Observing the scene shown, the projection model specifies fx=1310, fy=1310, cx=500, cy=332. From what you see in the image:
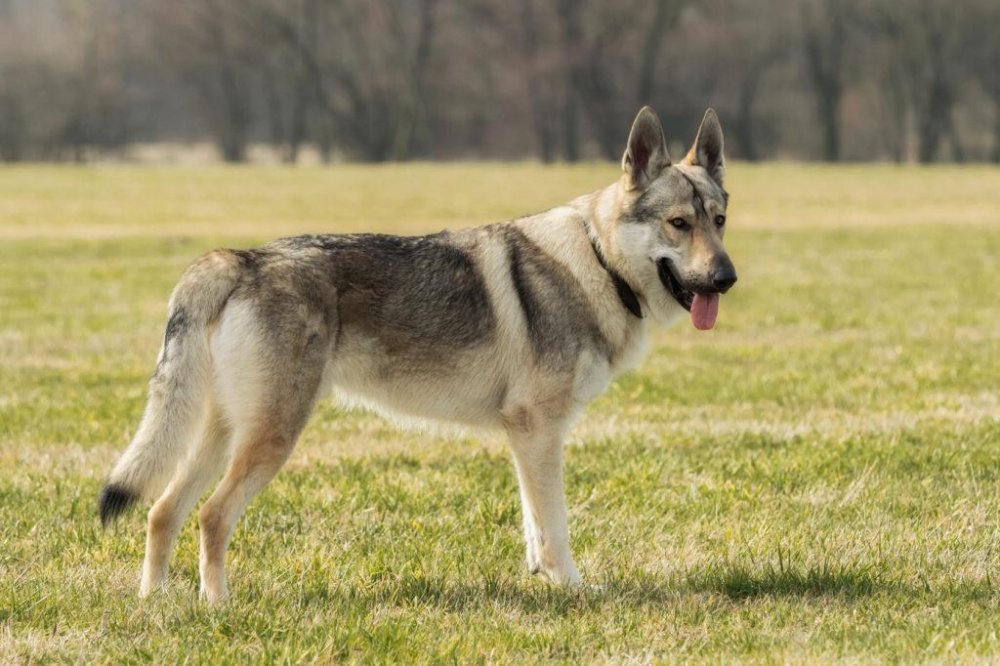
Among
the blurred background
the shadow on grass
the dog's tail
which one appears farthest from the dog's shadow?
the blurred background

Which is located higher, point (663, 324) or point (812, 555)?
point (663, 324)

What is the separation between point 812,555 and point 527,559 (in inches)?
46.6

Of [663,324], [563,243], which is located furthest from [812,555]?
[563,243]

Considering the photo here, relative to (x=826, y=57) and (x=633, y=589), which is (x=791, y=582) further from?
(x=826, y=57)

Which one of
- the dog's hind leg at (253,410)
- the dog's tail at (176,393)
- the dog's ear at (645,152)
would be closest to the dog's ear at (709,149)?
the dog's ear at (645,152)

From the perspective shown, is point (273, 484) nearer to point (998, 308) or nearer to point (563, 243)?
point (563, 243)

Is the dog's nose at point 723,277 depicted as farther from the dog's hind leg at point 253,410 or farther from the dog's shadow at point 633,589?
the dog's hind leg at point 253,410

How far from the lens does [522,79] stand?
69.7 metres

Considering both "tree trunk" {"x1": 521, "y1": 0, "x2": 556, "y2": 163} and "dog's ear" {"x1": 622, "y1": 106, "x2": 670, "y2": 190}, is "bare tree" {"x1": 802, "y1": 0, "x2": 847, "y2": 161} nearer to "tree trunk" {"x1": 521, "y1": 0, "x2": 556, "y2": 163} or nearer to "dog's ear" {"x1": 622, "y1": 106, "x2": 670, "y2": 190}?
"tree trunk" {"x1": 521, "y1": 0, "x2": 556, "y2": 163}

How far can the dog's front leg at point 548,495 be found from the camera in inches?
205

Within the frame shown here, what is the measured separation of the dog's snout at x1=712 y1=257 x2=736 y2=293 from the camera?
16.6 ft

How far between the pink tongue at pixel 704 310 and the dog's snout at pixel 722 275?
0.44ft

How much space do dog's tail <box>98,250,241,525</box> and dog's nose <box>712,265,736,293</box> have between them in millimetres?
1825

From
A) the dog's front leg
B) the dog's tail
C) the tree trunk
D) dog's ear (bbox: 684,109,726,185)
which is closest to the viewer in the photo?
the dog's tail
